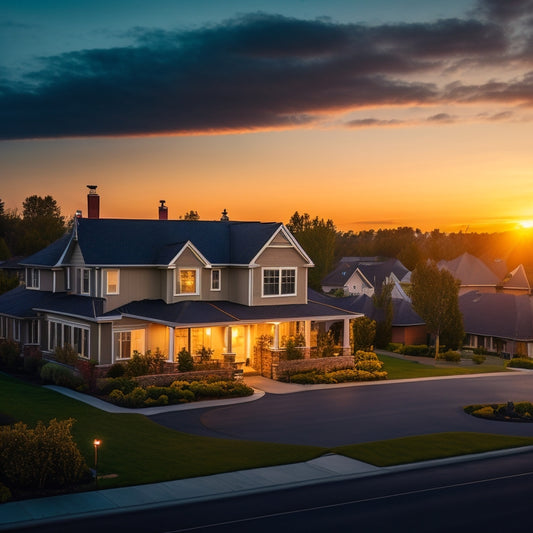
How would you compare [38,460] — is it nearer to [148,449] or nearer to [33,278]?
[148,449]

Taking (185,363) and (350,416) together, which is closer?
(350,416)

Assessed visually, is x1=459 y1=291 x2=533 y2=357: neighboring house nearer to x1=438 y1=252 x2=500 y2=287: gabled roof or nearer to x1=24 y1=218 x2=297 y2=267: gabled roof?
x1=24 y1=218 x2=297 y2=267: gabled roof

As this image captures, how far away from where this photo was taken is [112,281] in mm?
37875

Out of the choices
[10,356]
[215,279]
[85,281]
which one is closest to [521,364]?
[215,279]

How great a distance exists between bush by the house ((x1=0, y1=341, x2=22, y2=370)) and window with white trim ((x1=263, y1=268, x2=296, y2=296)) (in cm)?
1508

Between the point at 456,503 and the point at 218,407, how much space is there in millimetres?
14162

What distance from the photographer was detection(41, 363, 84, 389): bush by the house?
33.5m

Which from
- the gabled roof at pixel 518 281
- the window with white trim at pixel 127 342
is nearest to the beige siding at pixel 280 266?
the window with white trim at pixel 127 342

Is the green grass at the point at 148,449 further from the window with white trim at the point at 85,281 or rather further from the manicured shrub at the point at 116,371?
the window with white trim at the point at 85,281

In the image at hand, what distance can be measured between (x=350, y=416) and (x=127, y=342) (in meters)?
14.0

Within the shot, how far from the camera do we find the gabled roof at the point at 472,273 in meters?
99.8

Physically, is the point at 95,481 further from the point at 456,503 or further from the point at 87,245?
the point at 87,245

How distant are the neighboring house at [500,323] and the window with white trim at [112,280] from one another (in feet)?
123

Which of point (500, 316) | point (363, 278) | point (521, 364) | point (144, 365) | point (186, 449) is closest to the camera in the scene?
point (186, 449)
